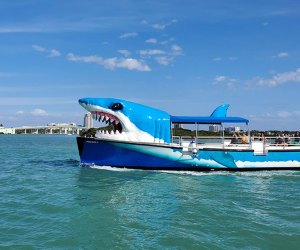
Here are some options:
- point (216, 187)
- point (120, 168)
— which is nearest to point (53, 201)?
point (216, 187)

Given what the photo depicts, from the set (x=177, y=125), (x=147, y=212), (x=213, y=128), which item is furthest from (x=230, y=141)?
(x=147, y=212)

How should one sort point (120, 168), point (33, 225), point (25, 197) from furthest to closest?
point (120, 168)
point (25, 197)
point (33, 225)

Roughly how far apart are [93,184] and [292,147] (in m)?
11.9

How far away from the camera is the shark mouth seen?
20.5 meters

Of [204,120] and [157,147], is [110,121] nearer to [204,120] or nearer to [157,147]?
[157,147]

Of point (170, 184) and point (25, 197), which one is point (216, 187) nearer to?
point (170, 184)

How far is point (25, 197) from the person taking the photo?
523 inches

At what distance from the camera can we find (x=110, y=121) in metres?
20.8

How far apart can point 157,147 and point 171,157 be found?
3.01 feet

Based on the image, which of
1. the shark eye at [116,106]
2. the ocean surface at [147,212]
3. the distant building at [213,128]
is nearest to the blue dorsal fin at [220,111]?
the distant building at [213,128]

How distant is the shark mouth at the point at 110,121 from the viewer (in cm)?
2048

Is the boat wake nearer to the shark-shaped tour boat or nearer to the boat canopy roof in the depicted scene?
the shark-shaped tour boat

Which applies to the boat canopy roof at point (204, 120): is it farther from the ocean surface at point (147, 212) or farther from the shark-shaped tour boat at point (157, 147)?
the ocean surface at point (147, 212)

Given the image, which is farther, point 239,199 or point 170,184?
point 170,184
